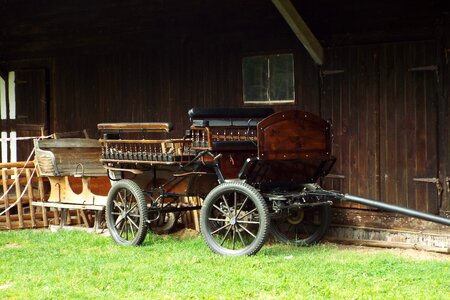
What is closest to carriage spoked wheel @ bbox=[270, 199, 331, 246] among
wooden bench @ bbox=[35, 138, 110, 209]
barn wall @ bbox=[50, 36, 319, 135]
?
barn wall @ bbox=[50, 36, 319, 135]

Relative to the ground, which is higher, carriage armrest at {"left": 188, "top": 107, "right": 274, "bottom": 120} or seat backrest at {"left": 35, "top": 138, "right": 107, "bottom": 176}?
carriage armrest at {"left": 188, "top": 107, "right": 274, "bottom": 120}

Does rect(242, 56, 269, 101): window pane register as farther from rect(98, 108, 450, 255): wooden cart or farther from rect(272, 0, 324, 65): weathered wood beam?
rect(98, 108, 450, 255): wooden cart

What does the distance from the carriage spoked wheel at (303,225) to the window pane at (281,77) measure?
1812 millimetres

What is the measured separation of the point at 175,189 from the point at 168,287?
9.49ft

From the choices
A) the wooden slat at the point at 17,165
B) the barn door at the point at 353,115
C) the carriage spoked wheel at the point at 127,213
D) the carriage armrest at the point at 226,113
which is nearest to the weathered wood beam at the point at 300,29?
the barn door at the point at 353,115

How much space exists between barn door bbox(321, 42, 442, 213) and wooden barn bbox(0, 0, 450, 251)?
0.01 meters

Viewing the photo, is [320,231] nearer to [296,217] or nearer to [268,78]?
[296,217]

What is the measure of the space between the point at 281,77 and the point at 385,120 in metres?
1.77

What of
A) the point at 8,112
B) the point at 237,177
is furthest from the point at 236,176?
the point at 8,112

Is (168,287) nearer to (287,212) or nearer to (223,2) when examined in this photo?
(287,212)

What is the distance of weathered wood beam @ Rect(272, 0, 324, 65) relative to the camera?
29.9 feet

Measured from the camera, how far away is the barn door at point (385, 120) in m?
9.22

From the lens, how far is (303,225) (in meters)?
9.70

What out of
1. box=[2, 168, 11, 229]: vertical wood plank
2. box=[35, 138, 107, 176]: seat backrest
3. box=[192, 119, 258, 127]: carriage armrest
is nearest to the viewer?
box=[192, 119, 258, 127]: carriage armrest
